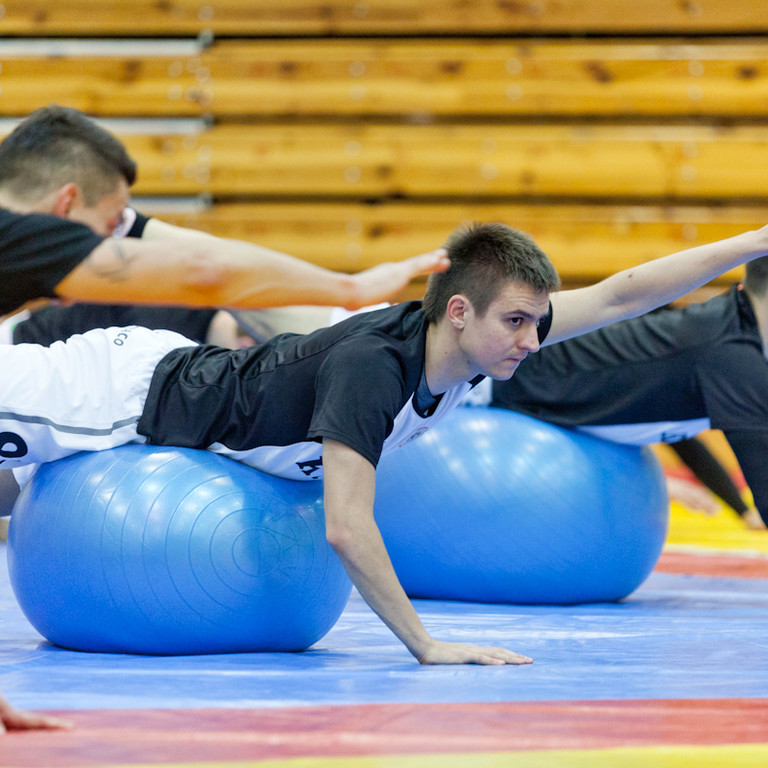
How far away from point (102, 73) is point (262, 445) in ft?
17.4

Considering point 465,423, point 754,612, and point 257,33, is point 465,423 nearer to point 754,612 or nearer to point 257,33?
point 754,612

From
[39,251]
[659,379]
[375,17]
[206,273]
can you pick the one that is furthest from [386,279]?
[375,17]

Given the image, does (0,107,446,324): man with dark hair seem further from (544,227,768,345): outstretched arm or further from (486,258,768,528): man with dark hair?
(486,258,768,528): man with dark hair

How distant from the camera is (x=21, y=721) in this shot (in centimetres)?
157

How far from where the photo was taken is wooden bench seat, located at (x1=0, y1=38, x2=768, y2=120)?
660 centimetres

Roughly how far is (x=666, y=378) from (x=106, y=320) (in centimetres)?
200

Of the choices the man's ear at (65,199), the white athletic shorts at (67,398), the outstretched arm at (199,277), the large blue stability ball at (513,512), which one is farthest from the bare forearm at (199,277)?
the large blue stability ball at (513,512)

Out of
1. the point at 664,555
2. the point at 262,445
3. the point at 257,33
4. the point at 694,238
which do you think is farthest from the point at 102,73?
the point at 262,445

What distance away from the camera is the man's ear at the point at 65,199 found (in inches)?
82.4

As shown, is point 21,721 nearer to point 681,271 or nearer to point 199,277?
point 199,277

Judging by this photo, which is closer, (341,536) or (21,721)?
(21,721)

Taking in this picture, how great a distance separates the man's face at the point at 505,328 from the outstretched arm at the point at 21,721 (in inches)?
43.5

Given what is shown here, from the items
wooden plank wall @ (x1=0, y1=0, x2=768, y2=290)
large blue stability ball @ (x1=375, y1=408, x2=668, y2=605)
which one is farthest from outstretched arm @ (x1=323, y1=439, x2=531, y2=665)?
wooden plank wall @ (x1=0, y1=0, x2=768, y2=290)

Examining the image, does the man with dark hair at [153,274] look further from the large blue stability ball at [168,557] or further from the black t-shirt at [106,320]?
the black t-shirt at [106,320]
